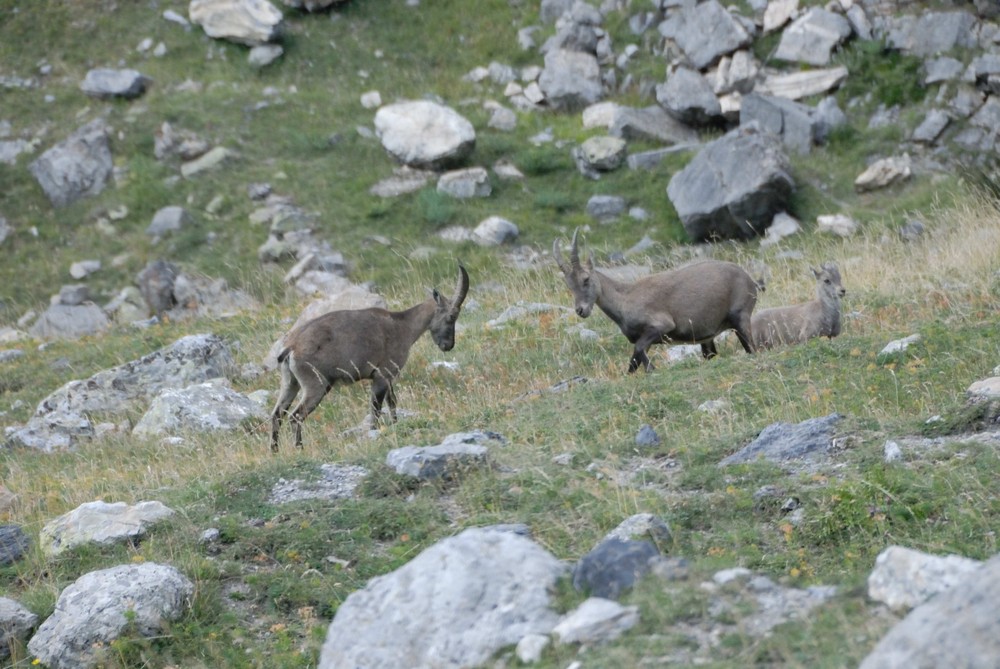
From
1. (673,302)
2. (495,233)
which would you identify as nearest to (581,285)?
(673,302)

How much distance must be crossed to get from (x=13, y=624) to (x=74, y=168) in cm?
1761

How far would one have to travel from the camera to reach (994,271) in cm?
1354

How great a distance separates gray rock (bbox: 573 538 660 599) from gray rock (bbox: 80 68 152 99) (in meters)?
20.8

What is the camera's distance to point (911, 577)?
497 cm

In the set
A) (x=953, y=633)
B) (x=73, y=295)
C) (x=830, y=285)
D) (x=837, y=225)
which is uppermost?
(x=953, y=633)

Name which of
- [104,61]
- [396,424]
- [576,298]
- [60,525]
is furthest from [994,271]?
[104,61]

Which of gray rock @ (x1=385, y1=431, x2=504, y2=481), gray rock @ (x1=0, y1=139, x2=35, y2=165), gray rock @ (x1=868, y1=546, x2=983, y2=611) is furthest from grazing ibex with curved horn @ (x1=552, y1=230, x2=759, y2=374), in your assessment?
gray rock @ (x1=0, y1=139, x2=35, y2=165)

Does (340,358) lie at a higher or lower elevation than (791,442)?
lower

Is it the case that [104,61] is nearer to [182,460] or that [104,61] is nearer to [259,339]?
[259,339]

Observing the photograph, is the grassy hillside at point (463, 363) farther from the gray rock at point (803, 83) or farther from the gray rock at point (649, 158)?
the gray rock at point (803, 83)

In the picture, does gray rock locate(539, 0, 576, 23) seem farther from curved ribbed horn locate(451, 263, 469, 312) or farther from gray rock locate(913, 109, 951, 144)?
curved ribbed horn locate(451, 263, 469, 312)

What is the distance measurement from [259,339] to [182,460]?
5.26 meters

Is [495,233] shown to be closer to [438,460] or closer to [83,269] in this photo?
[83,269]

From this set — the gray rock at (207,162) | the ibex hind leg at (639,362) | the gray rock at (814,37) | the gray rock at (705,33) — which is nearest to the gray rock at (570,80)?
the gray rock at (705,33)
